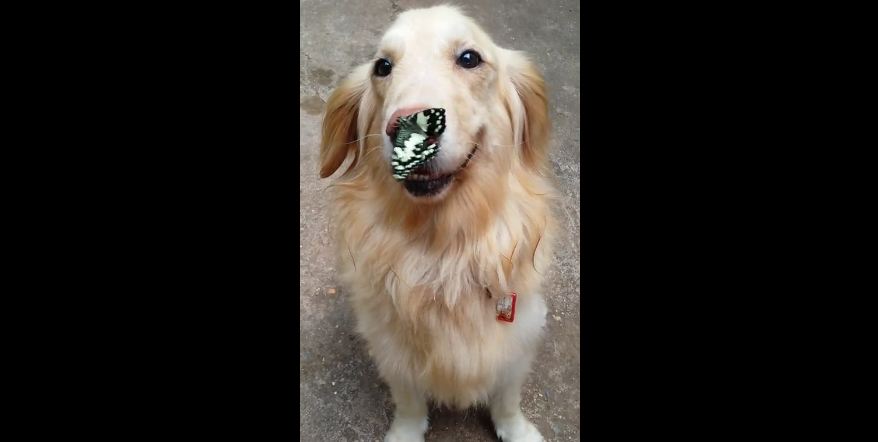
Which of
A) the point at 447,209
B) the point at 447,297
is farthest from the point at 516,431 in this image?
the point at 447,209

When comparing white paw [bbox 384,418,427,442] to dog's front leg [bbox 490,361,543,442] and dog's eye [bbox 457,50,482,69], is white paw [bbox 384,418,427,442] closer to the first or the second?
dog's front leg [bbox 490,361,543,442]

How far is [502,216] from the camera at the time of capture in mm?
1977

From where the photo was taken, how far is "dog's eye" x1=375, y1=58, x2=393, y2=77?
1954 mm

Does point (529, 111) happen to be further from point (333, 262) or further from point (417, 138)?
point (333, 262)

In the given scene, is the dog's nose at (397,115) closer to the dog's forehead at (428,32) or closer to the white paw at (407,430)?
the dog's forehead at (428,32)

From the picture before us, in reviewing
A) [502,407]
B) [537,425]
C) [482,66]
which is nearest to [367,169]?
[482,66]

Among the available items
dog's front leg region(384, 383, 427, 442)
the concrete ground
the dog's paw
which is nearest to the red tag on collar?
dog's front leg region(384, 383, 427, 442)

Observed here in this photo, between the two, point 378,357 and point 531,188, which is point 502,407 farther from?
point 531,188

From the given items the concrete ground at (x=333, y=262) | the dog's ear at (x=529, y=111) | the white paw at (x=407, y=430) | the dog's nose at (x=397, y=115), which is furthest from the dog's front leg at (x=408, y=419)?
the dog's nose at (x=397, y=115)

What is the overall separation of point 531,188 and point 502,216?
206 millimetres

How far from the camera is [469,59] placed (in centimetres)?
194

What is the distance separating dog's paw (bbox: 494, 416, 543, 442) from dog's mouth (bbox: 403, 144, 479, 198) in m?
1.45

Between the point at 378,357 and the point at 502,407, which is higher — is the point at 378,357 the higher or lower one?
the higher one

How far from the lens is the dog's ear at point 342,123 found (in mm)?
2264
